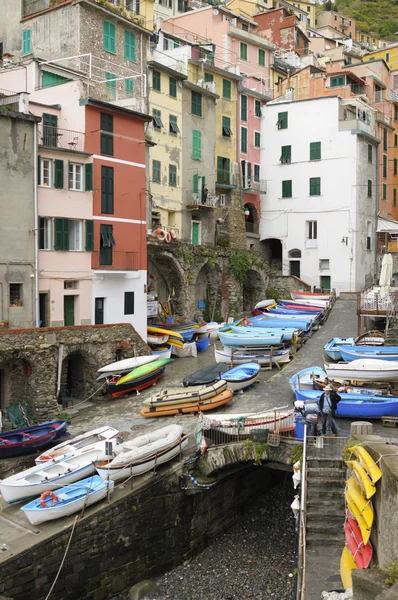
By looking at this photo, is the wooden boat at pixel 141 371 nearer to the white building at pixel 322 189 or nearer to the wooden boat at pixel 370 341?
the wooden boat at pixel 370 341

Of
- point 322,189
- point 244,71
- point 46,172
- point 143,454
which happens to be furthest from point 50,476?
point 244,71

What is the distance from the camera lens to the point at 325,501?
15.8 metres

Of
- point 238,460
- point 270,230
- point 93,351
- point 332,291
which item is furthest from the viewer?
point 270,230

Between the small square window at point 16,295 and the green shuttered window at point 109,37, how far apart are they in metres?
17.3

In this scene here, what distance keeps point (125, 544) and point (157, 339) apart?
16862mm

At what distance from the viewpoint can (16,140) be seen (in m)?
25.7

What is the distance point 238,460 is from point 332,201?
3350 cm

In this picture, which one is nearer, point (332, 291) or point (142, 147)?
point (142, 147)

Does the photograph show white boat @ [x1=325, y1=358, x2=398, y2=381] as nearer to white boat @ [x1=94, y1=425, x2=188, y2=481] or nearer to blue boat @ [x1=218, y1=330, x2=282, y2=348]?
blue boat @ [x1=218, y1=330, x2=282, y2=348]

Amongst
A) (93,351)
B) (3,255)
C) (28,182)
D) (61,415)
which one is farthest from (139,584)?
(28,182)

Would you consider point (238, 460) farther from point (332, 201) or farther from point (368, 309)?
point (332, 201)

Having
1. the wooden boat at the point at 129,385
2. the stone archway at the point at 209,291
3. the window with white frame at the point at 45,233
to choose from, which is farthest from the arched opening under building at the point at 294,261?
the window with white frame at the point at 45,233

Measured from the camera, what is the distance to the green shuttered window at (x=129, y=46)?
3759 centimetres

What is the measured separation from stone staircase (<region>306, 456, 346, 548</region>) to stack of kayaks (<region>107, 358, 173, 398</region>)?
474 inches
